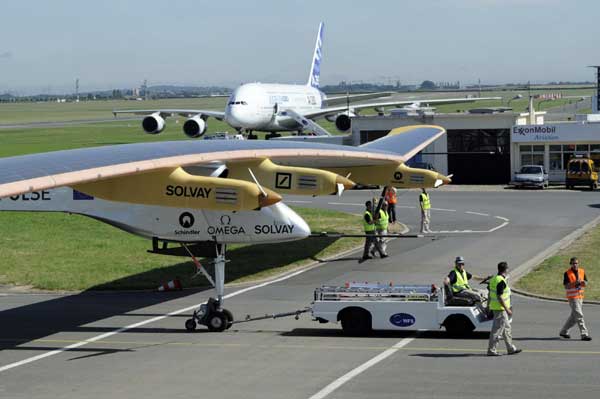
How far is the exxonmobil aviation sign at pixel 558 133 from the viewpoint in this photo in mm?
63594

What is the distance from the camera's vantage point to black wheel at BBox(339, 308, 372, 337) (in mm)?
23719

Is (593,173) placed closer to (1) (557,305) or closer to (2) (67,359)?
(1) (557,305)

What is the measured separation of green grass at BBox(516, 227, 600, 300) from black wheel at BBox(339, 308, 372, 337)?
285 inches

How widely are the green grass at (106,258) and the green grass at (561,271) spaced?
8145mm

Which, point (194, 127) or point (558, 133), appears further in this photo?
point (194, 127)

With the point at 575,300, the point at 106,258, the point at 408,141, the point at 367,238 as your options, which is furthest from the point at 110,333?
the point at 408,141

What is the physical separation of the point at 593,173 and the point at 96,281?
3585 cm

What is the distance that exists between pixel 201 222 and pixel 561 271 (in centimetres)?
1196

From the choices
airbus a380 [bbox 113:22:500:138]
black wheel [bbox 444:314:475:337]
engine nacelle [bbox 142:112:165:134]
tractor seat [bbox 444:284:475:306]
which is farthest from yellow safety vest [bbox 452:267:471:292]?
engine nacelle [bbox 142:112:165:134]

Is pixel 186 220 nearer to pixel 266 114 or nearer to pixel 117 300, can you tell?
pixel 117 300

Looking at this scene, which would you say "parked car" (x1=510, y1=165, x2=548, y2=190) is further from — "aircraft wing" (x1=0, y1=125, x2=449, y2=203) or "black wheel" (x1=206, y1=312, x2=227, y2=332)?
"black wheel" (x1=206, y1=312, x2=227, y2=332)

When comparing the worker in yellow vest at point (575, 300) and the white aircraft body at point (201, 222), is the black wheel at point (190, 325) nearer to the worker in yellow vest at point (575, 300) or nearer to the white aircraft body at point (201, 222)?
the white aircraft body at point (201, 222)

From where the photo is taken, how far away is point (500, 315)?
2130 cm

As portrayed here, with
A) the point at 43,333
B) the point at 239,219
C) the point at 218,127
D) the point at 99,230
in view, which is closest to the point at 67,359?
the point at 43,333
